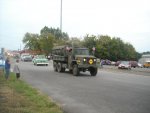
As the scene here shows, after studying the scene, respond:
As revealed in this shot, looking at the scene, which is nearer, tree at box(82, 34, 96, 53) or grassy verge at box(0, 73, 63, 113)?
grassy verge at box(0, 73, 63, 113)

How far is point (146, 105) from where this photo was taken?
41.9ft

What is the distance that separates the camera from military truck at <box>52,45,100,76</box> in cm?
2972

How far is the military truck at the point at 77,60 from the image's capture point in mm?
29719

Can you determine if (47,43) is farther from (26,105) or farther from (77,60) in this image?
(26,105)

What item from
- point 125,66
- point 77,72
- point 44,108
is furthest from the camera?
point 125,66

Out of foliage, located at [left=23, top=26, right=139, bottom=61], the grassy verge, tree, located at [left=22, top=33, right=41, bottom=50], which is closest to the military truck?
the grassy verge

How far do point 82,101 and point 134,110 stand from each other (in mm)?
2732

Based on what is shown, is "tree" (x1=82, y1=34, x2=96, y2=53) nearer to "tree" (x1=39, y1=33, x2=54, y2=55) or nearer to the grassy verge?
"tree" (x1=39, y1=33, x2=54, y2=55)

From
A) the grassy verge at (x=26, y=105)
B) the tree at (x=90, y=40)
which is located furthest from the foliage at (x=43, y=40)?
the grassy verge at (x=26, y=105)

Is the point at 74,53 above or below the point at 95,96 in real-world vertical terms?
above

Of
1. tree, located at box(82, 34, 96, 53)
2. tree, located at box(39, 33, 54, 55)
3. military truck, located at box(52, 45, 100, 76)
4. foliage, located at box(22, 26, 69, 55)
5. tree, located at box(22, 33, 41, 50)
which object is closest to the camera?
military truck, located at box(52, 45, 100, 76)

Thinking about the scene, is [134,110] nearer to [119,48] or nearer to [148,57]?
[148,57]

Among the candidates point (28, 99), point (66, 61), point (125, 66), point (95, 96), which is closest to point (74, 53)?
point (66, 61)

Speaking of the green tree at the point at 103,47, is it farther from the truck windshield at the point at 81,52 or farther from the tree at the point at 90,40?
the truck windshield at the point at 81,52
